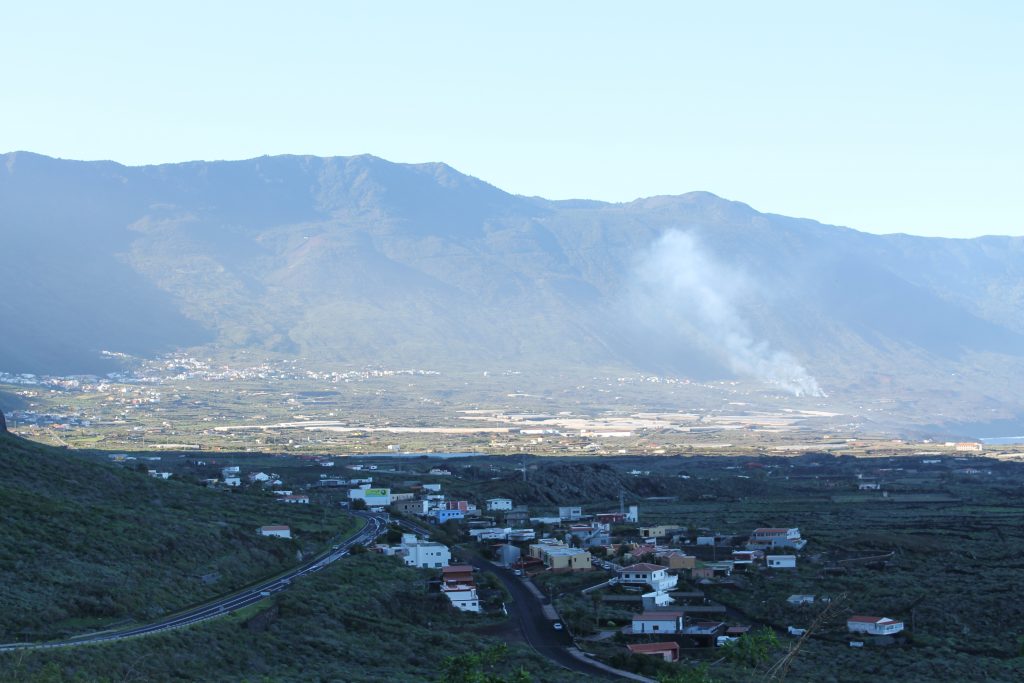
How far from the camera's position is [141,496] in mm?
56250

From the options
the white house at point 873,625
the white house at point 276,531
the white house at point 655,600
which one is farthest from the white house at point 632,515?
the white house at point 873,625

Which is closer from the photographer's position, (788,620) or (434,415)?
(788,620)

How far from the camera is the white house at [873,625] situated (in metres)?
41.9

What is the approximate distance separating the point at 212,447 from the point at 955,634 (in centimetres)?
8983

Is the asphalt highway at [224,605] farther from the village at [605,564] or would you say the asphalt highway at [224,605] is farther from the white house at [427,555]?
the white house at [427,555]

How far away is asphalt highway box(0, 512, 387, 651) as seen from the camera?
33.8m

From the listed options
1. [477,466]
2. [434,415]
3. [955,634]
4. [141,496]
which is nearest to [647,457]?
[477,466]

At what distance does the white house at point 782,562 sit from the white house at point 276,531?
19.0 meters

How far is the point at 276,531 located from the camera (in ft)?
180

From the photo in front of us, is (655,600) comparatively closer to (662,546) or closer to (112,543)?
(662,546)

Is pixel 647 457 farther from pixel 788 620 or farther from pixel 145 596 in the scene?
pixel 145 596

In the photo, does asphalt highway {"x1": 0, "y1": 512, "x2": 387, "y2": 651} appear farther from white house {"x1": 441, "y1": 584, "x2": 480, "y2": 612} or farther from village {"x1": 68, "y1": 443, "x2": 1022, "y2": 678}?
white house {"x1": 441, "y1": 584, "x2": 480, "y2": 612}

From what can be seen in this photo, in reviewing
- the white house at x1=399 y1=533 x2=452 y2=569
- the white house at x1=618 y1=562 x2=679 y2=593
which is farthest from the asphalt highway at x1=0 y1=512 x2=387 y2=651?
the white house at x1=618 y1=562 x2=679 y2=593

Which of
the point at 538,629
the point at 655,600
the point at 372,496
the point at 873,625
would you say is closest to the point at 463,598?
the point at 538,629
